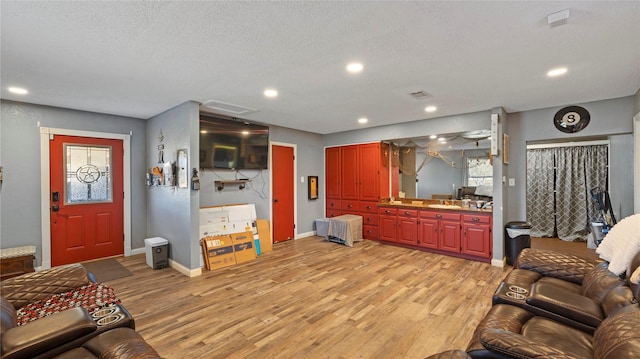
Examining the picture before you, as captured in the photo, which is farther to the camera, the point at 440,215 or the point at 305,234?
the point at 305,234

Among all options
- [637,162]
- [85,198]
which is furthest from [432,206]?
[85,198]

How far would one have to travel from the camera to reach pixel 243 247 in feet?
15.1

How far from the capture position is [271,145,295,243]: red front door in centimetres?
583

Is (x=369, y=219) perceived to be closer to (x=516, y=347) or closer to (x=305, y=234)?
(x=305, y=234)

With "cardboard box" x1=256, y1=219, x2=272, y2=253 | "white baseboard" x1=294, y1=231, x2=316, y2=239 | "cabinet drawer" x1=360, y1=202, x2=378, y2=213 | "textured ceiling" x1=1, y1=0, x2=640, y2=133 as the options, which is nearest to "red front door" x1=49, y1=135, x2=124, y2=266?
"textured ceiling" x1=1, y1=0, x2=640, y2=133

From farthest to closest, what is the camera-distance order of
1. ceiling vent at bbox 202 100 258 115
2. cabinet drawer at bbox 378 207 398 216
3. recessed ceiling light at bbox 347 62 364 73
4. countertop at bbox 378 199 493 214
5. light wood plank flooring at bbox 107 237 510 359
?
cabinet drawer at bbox 378 207 398 216 < countertop at bbox 378 199 493 214 < ceiling vent at bbox 202 100 258 115 < recessed ceiling light at bbox 347 62 364 73 < light wood plank flooring at bbox 107 237 510 359

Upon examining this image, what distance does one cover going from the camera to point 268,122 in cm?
537

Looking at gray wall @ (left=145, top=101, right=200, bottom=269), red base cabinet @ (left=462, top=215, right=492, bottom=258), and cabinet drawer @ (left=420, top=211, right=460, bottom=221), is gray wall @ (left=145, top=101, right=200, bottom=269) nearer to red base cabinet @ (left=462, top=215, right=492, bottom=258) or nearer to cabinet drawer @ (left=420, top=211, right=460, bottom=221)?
cabinet drawer @ (left=420, top=211, right=460, bottom=221)

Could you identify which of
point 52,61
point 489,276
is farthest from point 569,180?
point 52,61

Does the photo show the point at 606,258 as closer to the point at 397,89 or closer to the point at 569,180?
the point at 397,89

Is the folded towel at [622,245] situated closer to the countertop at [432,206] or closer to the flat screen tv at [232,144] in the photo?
the countertop at [432,206]

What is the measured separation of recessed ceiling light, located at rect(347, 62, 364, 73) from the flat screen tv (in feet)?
8.93

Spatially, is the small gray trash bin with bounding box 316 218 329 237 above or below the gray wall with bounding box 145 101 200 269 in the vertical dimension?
below

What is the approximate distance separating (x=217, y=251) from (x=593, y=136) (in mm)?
5695
